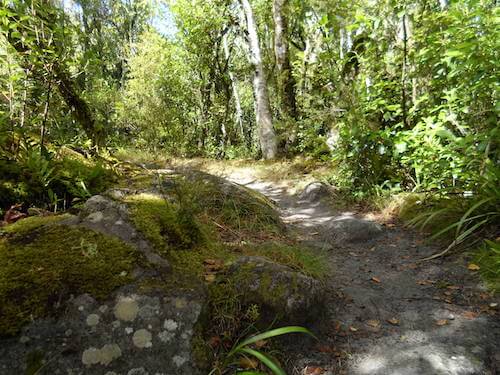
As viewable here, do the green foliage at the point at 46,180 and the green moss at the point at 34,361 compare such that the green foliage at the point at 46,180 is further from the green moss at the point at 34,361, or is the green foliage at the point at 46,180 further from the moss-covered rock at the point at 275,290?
the moss-covered rock at the point at 275,290

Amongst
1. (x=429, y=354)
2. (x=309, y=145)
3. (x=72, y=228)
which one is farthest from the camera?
(x=309, y=145)

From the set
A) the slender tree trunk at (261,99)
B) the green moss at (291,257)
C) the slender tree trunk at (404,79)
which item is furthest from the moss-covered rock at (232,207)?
the slender tree trunk at (261,99)

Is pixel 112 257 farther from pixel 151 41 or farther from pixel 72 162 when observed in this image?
pixel 151 41

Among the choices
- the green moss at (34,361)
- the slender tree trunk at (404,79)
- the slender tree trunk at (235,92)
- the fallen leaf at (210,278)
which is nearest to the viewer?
the green moss at (34,361)

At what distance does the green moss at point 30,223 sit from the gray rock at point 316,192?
481cm

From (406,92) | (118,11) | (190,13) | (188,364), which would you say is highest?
(118,11)

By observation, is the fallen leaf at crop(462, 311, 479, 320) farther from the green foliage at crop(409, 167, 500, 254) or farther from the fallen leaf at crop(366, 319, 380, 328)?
the green foliage at crop(409, 167, 500, 254)

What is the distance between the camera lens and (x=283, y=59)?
36.5ft

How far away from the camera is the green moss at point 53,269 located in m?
1.78

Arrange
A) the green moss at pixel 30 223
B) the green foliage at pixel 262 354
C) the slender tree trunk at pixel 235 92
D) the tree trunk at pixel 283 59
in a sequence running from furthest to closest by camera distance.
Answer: the slender tree trunk at pixel 235 92, the tree trunk at pixel 283 59, the green moss at pixel 30 223, the green foliage at pixel 262 354

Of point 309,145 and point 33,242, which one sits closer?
point 33,242

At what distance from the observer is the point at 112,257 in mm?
2209

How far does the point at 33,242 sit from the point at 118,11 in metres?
30.9

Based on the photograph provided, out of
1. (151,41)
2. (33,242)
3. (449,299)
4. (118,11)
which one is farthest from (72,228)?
(118,11)
